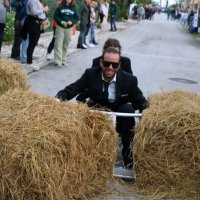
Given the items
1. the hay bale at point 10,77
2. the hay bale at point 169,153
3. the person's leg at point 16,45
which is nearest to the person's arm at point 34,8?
the person's leg at point 16,45

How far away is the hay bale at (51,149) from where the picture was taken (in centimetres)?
363

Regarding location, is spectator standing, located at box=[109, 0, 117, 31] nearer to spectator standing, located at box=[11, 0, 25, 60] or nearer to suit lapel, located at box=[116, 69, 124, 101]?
spectator standing, located at box=[11, 0, 25, 60]

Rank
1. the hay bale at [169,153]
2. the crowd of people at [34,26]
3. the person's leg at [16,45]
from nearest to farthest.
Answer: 1. the hay bale at [169,153]
2. the crowd of people at [34,26]
3. the person's leg at [16,45]

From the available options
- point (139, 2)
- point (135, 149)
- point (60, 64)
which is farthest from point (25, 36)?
point (139, 2)

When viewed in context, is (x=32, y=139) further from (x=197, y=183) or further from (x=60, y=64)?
(x=60, y=64)

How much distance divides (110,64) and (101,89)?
0.29 meters

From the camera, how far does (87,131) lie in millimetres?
4168

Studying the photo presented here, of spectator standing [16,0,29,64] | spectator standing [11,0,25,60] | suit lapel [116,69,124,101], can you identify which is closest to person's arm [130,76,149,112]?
suit lapel [116,69,124,101]

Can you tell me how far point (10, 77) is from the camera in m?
6.34

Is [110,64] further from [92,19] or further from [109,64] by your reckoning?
[92,19]

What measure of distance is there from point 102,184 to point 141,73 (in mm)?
8559

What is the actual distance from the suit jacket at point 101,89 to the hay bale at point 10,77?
1375 millimetres

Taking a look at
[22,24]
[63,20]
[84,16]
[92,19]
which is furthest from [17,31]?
[92,19]

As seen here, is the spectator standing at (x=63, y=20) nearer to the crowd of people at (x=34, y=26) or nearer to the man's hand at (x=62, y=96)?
the crowd of people at (x=34, y=26)
